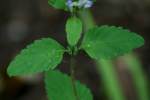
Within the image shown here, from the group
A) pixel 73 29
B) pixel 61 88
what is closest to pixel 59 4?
pixel 73 29

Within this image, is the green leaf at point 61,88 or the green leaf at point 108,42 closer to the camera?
the green leaf at point 108,42

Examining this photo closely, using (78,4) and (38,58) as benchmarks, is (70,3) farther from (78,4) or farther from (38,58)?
(38,58)

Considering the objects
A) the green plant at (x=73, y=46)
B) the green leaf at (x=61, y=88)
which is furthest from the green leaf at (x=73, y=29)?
the green leaf at (x=61, y=88)

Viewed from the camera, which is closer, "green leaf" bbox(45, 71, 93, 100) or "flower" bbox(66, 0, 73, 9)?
"flower" bbox(66, 0, 73, 9)

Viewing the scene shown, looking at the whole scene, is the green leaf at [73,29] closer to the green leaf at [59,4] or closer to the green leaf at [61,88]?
the green leaf at [59,4]

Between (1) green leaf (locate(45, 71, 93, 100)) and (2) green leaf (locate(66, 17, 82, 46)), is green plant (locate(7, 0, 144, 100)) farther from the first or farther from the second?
(1) green leaf (locate(45, 71, 93, 100))

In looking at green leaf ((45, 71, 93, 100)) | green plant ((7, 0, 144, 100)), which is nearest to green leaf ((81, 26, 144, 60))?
green plant ((7, 0, 144, 100))
